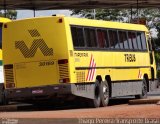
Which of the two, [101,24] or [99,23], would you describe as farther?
[101,24]

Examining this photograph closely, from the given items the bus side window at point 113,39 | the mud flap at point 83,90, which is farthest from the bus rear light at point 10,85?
the bus side window at point 113,39

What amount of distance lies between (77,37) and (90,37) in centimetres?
114

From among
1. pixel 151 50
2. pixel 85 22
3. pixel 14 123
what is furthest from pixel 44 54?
pixel 151 50

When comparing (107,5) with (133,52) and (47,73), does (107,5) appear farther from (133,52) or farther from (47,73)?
(47,73)

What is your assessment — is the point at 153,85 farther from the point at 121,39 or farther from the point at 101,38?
the point at 101,38

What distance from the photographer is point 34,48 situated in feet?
71.7

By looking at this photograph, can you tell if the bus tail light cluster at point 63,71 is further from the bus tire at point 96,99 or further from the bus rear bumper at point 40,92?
the bus tire at point 96,99

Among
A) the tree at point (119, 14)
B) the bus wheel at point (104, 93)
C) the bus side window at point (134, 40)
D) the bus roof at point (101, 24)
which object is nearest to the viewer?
the bus roof at point (101, 24)

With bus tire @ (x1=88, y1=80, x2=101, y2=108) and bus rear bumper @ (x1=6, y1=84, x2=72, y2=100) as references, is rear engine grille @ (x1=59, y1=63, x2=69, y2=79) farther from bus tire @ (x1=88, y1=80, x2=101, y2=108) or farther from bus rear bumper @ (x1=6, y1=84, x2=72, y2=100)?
bus tire @ (x1=88, y1=80, x2=101, y2=108)

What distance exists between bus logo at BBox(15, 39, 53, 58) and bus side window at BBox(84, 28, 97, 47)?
2.03 m

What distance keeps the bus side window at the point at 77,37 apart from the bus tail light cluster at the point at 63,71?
888mm

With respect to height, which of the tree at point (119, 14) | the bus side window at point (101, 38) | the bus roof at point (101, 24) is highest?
the bus roof at point (101, 24)

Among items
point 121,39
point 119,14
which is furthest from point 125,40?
point 119,14

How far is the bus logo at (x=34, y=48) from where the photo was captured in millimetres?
21703
